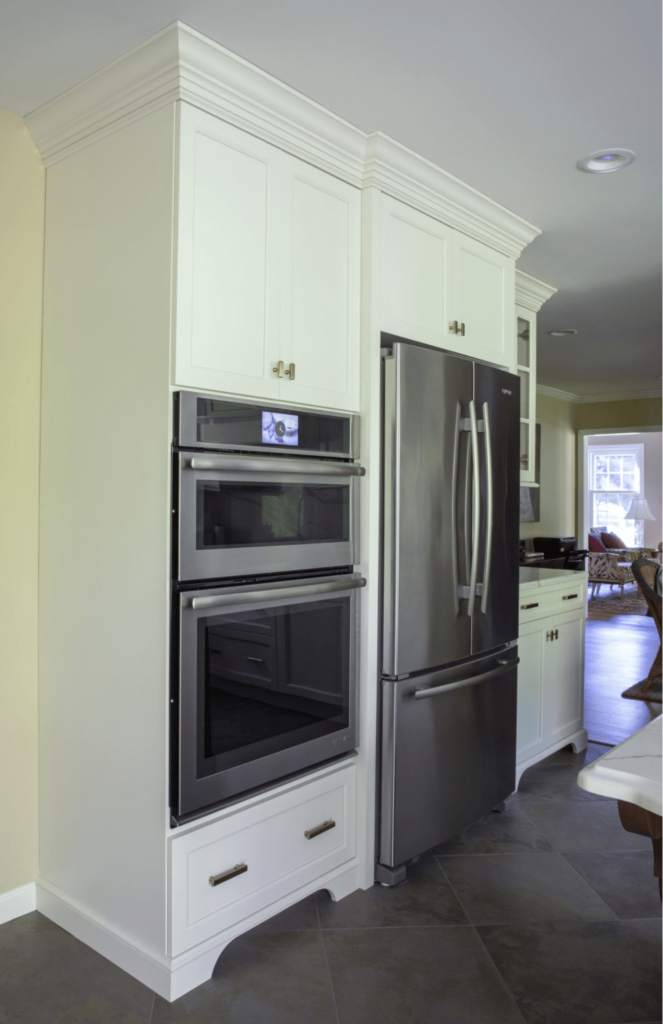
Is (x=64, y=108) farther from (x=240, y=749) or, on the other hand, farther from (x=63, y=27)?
(x=240, y=749)

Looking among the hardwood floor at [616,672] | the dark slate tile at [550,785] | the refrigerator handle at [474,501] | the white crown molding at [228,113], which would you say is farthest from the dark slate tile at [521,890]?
the white crown molding at [228,113]

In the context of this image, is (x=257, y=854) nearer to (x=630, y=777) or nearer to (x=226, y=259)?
(x=630, y=777)

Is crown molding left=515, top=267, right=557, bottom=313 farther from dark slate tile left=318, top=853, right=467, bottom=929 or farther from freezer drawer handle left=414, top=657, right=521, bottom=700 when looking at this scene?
dark slate tile left=318, top=853, right=467, bottom=929

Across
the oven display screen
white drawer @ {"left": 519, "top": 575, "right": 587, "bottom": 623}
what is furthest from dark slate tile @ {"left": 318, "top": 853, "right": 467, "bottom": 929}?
the oven display screen

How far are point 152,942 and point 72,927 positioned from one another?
0.40m

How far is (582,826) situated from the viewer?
2.99 m

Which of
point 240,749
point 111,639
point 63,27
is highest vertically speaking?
point 63,27

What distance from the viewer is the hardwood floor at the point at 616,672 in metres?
4.36

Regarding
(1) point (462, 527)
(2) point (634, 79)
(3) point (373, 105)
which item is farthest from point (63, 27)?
(1) point (462, 527)

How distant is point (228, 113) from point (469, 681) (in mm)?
2037

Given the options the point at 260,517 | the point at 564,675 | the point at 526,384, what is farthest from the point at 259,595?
the point at 526,384

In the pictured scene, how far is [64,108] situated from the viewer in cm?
211

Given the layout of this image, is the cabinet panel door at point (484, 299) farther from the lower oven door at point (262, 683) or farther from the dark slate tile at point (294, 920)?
the dark slate tile at point (294, 920)

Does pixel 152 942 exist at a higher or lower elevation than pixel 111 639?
lower
